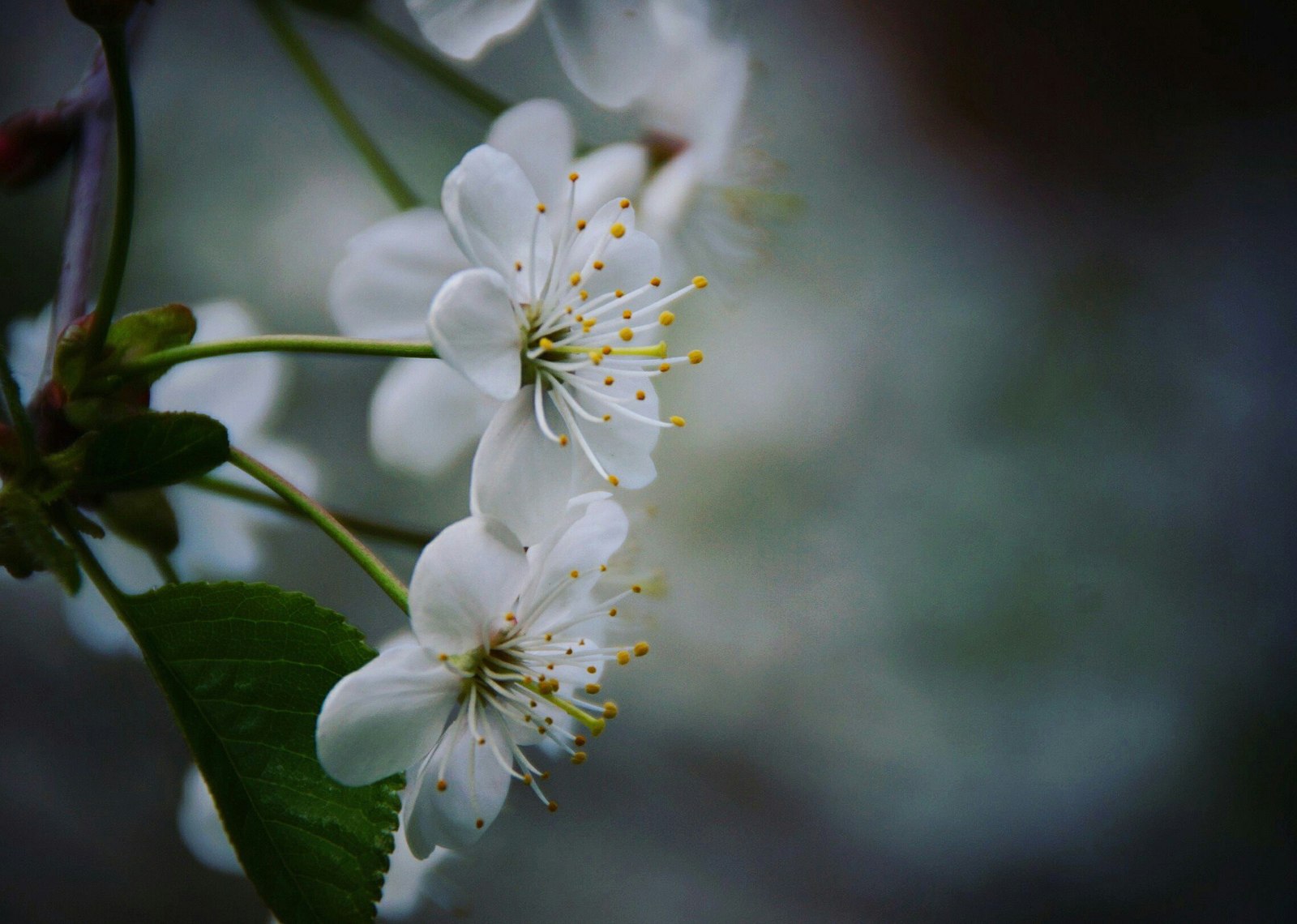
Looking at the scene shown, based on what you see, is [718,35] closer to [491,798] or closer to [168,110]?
[491,798]

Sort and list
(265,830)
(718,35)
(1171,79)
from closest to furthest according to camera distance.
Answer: (265,830)
(718,35)
(1171,79)

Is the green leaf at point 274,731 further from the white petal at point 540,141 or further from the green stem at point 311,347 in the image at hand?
the white petal at point 540,141

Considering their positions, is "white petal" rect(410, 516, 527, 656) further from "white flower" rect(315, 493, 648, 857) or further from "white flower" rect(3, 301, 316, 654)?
"white flower" rect(3, 301, 316, 654)

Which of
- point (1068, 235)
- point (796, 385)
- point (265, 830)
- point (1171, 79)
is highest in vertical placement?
point (1171, 79)

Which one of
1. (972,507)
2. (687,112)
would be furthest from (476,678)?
(972,507)

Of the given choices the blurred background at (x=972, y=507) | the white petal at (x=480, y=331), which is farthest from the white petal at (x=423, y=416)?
the blurred background at (x=972, y=507)

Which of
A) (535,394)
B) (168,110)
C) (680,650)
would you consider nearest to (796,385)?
(680,650)

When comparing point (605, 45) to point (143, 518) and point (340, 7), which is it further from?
point (143, 518)
